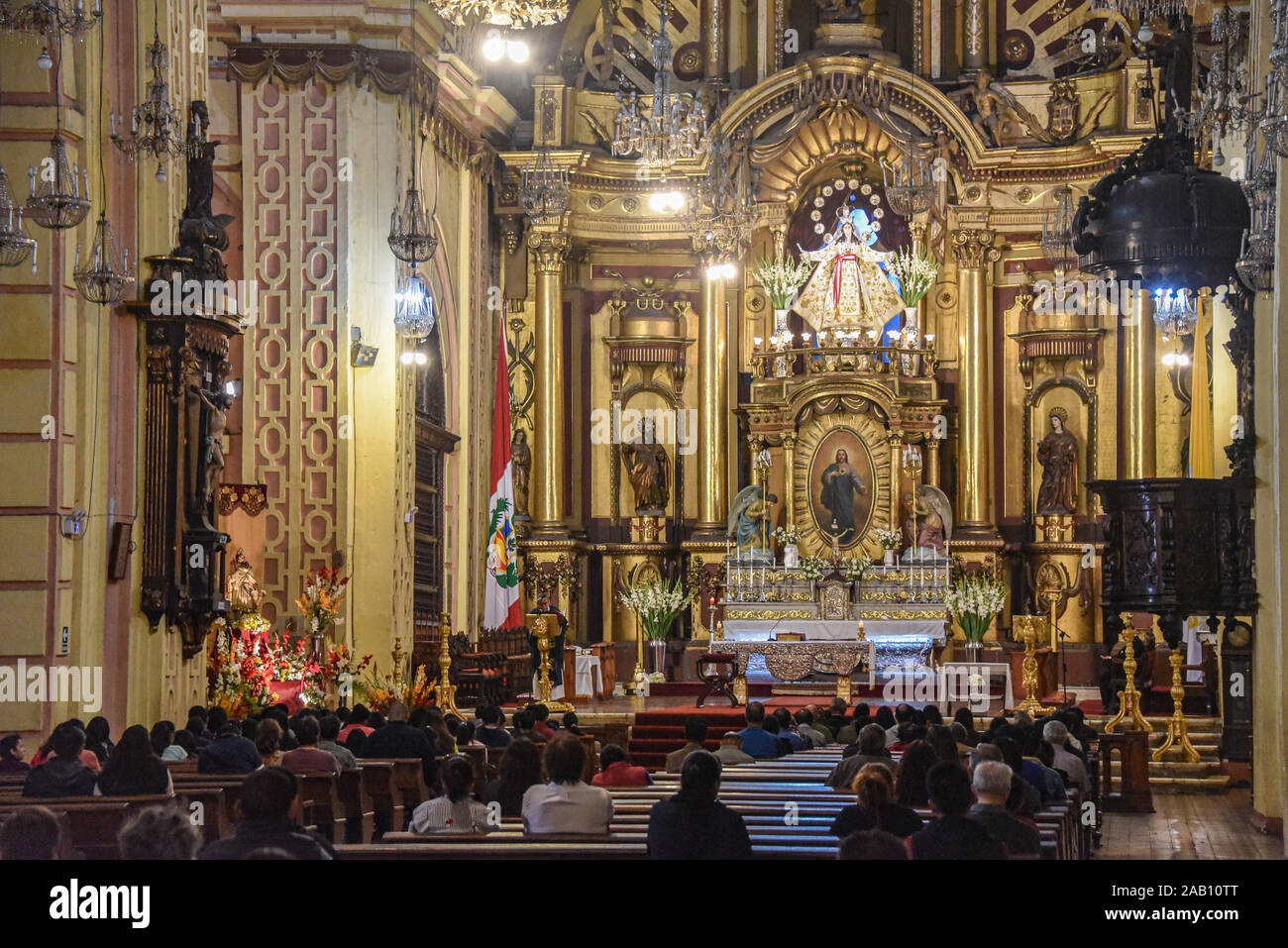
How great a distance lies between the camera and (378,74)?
1914 centimetres

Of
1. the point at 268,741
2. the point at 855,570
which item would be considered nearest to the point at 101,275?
the point at 268,741

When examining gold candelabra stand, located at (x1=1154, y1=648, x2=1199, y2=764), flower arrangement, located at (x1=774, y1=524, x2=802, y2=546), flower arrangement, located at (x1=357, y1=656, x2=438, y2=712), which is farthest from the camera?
flower arrangement, located at (x1=774, y1=524, x2=802, y2=546)

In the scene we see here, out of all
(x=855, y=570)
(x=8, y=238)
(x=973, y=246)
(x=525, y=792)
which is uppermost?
(x=973, y=246)

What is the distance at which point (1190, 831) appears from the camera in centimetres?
1362

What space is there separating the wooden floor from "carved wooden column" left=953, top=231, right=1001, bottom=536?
8732 mm

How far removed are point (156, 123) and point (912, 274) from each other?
13.9 meters

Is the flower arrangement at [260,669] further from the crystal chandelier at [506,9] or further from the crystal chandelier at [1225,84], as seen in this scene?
the crystal chandelier at [1225,84]

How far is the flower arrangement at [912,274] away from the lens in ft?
81.2

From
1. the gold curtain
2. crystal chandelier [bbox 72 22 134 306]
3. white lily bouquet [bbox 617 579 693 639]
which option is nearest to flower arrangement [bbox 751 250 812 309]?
white lily bouquet [bbox 617 579 693 639]

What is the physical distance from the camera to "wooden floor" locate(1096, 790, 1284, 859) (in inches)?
489

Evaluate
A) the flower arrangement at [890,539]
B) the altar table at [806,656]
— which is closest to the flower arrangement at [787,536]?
the flower arrangement at [890,539]

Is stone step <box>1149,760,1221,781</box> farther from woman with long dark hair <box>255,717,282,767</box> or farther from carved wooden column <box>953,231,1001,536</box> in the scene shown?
woman with long dark hair <box>255,717,282,767</box>

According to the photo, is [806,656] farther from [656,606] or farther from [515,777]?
[515,777]
